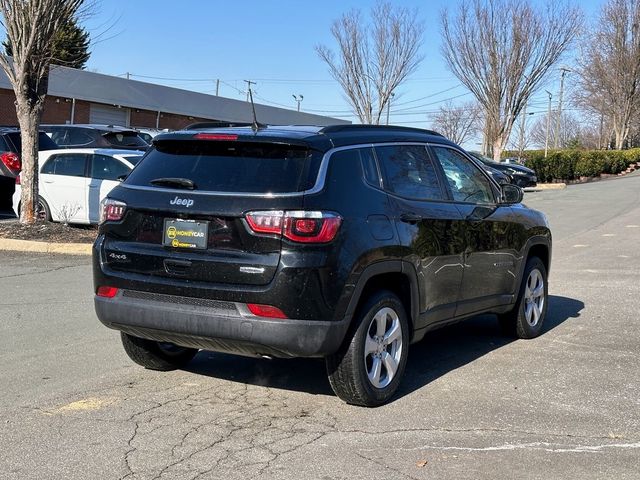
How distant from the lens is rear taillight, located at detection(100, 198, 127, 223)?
5.09 m

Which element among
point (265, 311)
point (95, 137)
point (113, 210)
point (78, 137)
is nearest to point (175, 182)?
point (113, 210)

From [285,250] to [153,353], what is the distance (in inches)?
71.1

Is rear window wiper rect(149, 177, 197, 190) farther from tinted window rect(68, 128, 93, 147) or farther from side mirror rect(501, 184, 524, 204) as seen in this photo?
tinted window rect(68, 128, 93, 147)

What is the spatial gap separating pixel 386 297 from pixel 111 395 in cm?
200

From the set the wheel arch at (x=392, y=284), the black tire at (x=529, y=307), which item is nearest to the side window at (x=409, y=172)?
the wheel arch at (x=392, y=284)

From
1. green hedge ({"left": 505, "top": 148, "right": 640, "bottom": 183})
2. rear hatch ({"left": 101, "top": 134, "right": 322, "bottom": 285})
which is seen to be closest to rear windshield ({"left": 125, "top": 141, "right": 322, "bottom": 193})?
rear hatch ({"left": 101, "top": 134, "right": 322, "bottom": 285})

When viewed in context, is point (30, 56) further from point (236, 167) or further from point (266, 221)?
point (266, 221)

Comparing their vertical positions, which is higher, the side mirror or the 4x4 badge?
the side mirror

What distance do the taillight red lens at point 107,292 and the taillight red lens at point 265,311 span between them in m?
1.04

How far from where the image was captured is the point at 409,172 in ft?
18.5

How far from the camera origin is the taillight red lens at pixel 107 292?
5.07 meters

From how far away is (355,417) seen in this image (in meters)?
4.89

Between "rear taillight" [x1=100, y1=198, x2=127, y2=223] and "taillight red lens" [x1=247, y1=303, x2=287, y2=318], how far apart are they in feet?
3.83

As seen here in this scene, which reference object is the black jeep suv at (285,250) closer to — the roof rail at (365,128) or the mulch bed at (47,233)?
the roof rail at (365,128)
